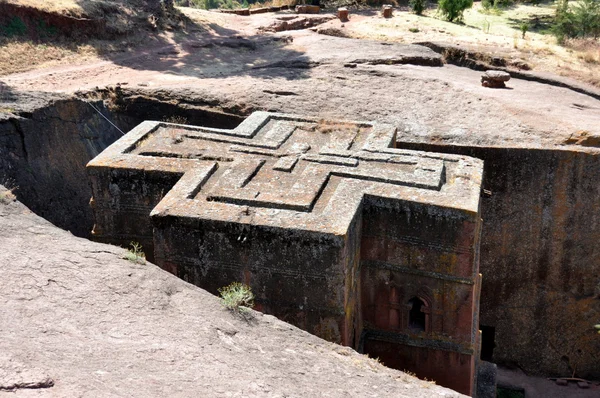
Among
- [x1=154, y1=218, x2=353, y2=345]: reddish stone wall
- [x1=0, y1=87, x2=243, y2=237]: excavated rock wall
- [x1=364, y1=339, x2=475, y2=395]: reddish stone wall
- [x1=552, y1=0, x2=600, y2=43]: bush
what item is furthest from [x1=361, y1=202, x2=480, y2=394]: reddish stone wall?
[x1=552, y1=0, x2=600, y2=43]: bush

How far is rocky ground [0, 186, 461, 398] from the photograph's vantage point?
12.3 ft

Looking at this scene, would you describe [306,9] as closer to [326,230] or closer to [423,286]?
[423,286]

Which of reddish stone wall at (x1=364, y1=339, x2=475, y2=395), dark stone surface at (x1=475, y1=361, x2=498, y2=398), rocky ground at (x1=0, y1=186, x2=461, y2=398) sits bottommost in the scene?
dark stone surface at (x1=475, y1=361, x2=498, y2=398)

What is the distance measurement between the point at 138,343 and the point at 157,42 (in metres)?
13.4

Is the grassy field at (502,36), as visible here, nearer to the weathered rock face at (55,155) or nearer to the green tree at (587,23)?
the green tree at (587,23)

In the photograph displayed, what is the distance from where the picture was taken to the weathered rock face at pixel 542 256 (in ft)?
31.6

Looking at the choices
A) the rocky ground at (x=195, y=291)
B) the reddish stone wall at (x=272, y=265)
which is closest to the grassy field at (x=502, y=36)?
the rocky ground at (x=195, y=291)

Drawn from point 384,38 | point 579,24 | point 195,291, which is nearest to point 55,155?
point 195,291

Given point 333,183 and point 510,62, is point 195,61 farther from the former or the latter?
point 333,183

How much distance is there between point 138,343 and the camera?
423cm

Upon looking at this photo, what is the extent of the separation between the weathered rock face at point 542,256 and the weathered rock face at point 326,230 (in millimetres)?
2222

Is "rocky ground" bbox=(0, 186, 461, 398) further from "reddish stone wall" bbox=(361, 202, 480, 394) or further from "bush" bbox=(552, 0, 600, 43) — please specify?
"bush" bbox=(552, 0, 600, 43)

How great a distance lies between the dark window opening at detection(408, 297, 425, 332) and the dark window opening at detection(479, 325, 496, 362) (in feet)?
12.1

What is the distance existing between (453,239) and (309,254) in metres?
1.52
